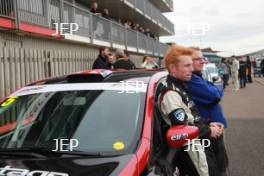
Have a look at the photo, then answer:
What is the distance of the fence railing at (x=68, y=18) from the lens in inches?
463

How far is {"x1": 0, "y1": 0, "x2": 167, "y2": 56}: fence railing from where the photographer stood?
11766 millimetres

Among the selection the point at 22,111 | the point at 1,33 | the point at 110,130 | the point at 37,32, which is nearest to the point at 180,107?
the point at 110,130

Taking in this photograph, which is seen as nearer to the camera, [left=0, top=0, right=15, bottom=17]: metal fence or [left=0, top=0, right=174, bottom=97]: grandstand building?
[left=0, top=0, right=15, bottom=17]: metal fence

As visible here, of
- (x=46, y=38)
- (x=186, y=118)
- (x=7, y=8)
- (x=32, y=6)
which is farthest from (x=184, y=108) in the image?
(x=46, y=38)

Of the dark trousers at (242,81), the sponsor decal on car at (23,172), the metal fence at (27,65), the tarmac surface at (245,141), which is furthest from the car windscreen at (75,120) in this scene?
the dark trousers at (242,81)

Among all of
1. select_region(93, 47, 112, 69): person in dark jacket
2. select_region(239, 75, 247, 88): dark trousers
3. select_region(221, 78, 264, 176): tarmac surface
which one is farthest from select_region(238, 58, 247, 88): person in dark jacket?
select_region(93, 47, 112, 69): person in dark jacket

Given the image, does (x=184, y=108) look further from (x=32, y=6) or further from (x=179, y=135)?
(x=32, y=6)

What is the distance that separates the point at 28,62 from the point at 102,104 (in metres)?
9.17

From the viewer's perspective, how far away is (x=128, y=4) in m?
27.6

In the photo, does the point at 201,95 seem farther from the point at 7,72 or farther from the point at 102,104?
the point at 7,72

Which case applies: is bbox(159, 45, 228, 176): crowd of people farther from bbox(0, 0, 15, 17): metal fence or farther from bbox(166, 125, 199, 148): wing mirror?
bbox(0, 0, 15, 17): metal fence

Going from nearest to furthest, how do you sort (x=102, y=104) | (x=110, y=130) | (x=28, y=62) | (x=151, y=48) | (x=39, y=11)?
1. (x=110, y=130)
2. (x=102, y=104)
3. (x=28, y=62)
4. (x=39, y=11)
5. (x=151, y=48)

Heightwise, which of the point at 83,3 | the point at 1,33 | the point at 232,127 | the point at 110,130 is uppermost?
the point at 83,3

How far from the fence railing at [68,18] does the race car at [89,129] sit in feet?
24.3
